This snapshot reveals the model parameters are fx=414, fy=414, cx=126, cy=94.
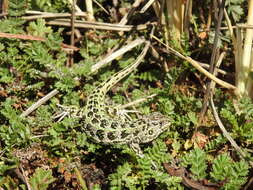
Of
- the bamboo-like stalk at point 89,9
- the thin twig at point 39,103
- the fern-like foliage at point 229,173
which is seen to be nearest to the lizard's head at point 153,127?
the fern-like foliage at point 229,173

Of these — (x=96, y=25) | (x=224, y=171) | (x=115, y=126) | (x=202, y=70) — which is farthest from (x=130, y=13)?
(x=224, y=171)

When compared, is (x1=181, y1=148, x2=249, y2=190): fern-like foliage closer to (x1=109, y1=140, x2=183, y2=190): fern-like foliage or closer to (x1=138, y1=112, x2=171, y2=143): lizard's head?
(x1=109, y1=140, x2=183, y2=190): fern-like foliage

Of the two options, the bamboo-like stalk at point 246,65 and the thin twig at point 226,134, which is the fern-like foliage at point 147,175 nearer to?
the thin twig at point 226,134

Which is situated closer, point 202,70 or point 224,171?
point 224,171

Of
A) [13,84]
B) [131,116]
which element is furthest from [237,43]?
[13,84]

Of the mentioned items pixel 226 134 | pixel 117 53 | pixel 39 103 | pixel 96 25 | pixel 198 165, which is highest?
pixel 96 25

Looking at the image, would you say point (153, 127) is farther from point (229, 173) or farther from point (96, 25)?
point (96, 25)

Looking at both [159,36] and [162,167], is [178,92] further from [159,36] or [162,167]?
[162,167]
